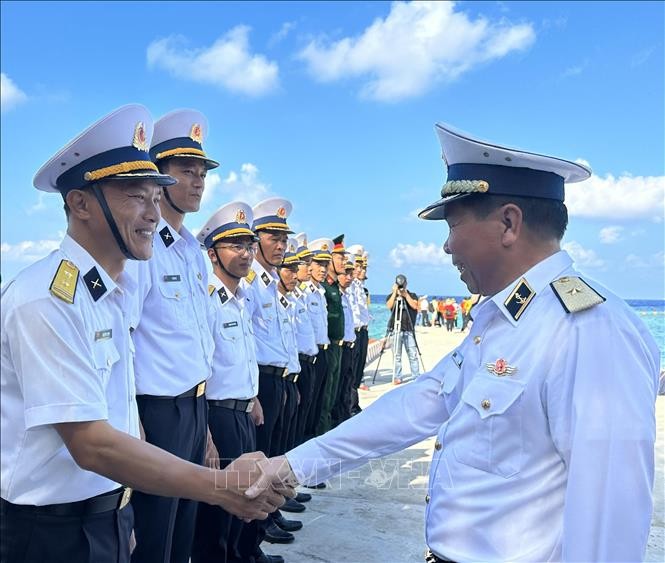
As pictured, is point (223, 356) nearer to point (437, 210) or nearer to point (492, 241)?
point (437, 210)

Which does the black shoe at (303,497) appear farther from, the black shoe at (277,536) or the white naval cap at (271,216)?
the white naval cap at (271,216)

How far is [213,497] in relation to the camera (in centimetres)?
201

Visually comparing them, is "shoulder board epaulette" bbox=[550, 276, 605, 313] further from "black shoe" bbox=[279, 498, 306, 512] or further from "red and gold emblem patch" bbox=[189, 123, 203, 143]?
"black shoe" bbox=[279, 498, 306, 512]

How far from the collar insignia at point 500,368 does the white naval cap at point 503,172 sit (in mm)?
497

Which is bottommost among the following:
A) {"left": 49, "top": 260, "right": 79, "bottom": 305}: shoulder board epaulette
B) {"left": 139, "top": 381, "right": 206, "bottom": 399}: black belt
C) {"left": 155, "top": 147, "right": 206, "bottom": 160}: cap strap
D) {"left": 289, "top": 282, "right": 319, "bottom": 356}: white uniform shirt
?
{"left": 139, "top": 381, "right": 206, "bottom": 399}: black belt

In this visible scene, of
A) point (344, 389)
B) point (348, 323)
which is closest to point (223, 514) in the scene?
point (344, 389)

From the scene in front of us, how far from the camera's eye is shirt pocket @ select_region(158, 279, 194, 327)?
297 centimetres

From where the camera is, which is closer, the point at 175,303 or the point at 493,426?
the point at 493,426

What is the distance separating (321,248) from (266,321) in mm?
4116

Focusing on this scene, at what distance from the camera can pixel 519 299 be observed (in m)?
1.62

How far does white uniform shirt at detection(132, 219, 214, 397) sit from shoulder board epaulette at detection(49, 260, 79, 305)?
1.04 metres

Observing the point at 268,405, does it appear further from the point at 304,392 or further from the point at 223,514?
the point at 304,392

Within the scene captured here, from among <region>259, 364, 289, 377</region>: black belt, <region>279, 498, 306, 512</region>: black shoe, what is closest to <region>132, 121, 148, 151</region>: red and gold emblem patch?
<region>259, 364, 289, 377</region>: black belt

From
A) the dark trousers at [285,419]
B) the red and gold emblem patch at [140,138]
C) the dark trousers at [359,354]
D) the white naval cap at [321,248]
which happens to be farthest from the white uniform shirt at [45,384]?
the dark trousers at [359,354]
